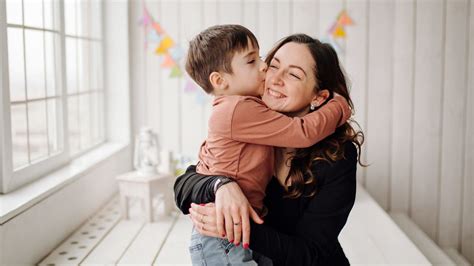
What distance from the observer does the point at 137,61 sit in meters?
4.30

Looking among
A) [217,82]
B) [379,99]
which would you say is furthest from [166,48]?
[217,82]

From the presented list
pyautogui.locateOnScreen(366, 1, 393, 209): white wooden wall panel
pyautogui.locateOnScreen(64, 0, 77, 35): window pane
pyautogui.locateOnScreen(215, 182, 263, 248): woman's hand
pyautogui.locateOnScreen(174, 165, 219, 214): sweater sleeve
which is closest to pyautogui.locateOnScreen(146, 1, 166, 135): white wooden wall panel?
pyautogui.locateOnScreen(64, 0, 77, 35): window pane

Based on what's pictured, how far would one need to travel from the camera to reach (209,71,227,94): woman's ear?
1818 millimetres

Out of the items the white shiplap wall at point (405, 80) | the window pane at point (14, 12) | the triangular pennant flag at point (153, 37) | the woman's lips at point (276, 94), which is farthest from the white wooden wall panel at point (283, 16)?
the woman's lips at point (276, 94)

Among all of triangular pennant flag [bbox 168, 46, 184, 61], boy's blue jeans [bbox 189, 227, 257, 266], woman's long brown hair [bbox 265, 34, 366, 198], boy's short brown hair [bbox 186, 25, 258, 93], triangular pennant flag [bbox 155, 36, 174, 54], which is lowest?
boy's blue jeans [bbox 189, 227, 257, 266]

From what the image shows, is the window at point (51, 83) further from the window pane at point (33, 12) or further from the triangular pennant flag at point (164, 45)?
the triangular pennant flag at point (164, 45)

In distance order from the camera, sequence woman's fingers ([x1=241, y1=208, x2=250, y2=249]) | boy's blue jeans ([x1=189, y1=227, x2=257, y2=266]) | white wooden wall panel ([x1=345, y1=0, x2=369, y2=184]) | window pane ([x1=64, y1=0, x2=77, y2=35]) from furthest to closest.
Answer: white wooden wall panel ([x1=345, y1=0, x2=369, y2=184]) < window pane ([x1=64, y1=0, x2=77, y2=35]) < boy's blue jeans ([x1=189, y1=227, x2=257, y2=266]) < woman's fingers ([x1=241, y1=208, x2=250, y2=249])

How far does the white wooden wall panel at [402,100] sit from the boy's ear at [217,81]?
2.50 metres

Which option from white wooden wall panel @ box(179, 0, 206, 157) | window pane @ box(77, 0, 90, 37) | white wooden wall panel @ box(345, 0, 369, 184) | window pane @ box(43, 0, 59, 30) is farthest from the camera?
white wooden wall panel @ box(179, 0, 206, 157)

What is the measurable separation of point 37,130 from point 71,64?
81 centimetres

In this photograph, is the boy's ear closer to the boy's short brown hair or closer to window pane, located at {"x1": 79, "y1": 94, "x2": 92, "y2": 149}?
the boy's short brown hair

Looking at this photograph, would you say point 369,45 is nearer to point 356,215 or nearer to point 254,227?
point 356,215

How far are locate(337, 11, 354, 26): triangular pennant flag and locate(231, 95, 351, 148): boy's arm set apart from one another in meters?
2.52

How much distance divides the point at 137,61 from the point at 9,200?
2.03m
